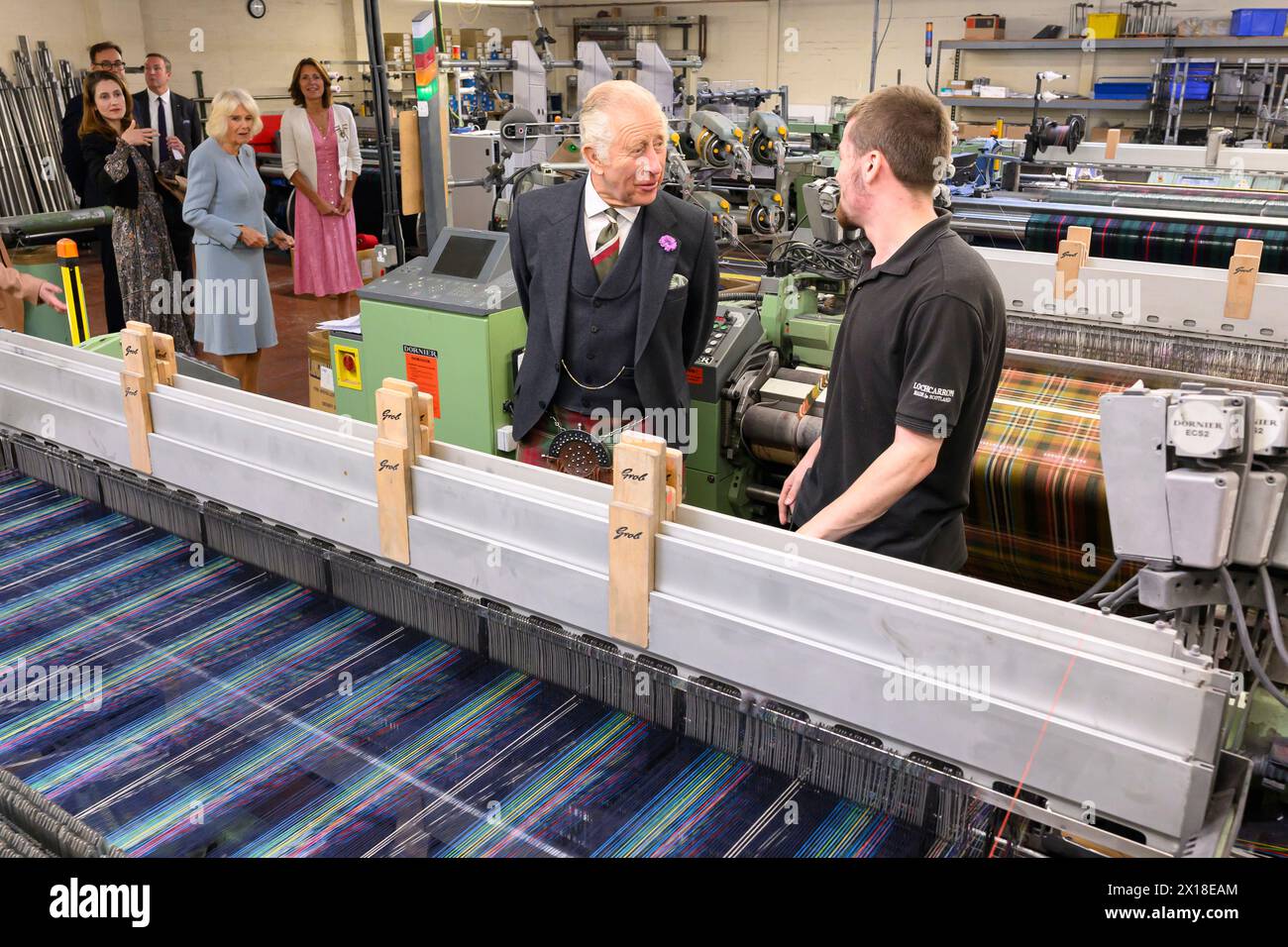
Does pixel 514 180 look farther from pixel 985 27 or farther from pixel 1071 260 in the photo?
pixel 985 27

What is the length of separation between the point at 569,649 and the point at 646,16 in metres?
13.4

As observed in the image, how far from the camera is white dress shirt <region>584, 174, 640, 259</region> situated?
2.49 meters

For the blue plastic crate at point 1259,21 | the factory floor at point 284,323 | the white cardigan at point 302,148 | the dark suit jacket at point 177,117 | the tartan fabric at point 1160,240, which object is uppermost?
the blue plastic crate at point 1259,21

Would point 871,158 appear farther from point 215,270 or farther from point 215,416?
point 215,270

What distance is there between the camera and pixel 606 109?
93.2 inches

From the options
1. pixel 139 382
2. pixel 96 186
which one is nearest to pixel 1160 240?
pixel 139 382

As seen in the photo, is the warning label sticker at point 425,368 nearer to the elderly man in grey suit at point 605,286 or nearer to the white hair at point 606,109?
the elderly man in grey suit at point 605,286

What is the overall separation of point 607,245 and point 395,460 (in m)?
0.95

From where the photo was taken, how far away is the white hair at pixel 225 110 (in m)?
4.09

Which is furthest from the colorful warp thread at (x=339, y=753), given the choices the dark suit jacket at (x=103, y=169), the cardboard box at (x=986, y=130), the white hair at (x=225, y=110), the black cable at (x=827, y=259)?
Result: the cardboard box at (x=986, y=130)

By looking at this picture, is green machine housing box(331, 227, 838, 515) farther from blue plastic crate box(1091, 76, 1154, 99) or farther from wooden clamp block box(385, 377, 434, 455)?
blue plastic crate box(1091, 76, 1154, 99)

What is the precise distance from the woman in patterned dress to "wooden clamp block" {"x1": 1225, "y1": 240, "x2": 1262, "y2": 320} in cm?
418

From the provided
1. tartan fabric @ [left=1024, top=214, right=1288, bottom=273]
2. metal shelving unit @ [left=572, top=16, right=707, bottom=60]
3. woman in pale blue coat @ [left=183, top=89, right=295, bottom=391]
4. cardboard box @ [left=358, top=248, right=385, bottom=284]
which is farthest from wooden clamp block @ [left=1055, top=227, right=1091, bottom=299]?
metal shelving unit @ [left=572, top=16, right=707, bottom=60]

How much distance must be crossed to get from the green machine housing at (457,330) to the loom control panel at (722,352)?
55 centimetres
